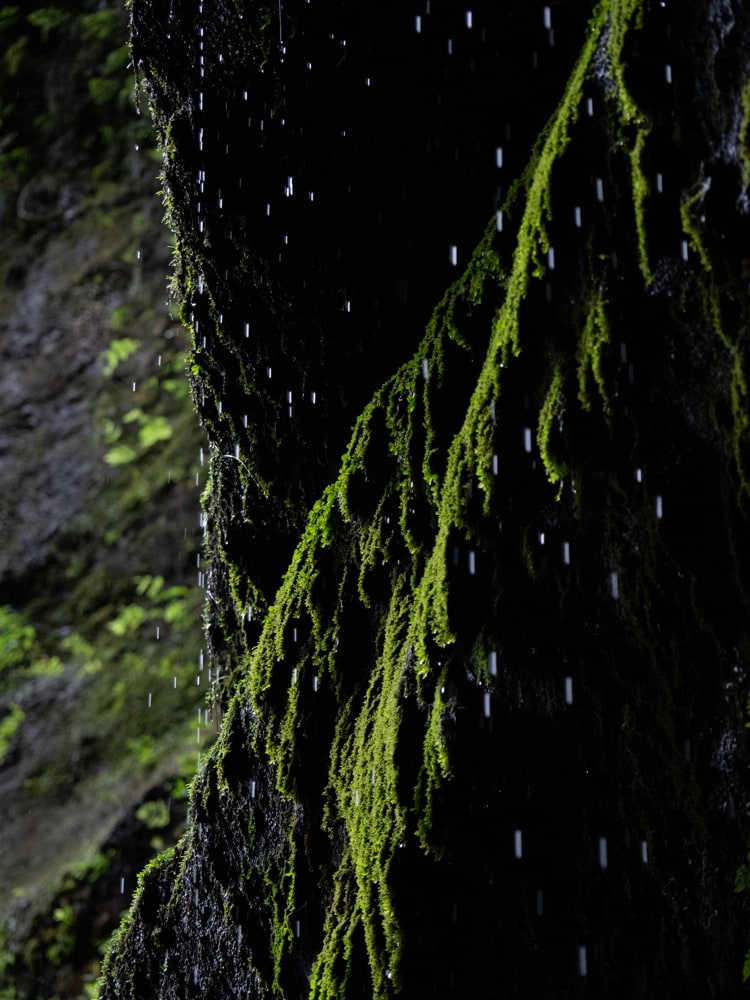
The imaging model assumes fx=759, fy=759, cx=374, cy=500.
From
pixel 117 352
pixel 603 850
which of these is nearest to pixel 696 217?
pixel 603 850

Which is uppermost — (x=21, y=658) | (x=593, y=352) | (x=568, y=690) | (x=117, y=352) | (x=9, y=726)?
(x=117, y=352)

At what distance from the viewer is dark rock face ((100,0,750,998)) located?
143cm

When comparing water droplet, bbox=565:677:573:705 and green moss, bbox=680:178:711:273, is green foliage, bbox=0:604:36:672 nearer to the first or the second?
water droplet, bbox=565:677:573:705

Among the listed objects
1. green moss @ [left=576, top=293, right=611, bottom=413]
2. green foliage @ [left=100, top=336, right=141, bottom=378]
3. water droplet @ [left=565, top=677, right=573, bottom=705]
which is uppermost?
green foliage @ [left=100, top=336, right=141, bottom=378]

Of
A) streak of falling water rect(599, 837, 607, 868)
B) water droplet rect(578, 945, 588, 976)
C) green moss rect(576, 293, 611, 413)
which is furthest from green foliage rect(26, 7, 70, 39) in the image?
water droplet rect(578, 945, 588, 976)

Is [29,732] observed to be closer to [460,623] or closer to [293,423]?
[293,423]

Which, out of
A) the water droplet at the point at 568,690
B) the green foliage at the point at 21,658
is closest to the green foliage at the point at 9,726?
the green foliage at the point at 21,658

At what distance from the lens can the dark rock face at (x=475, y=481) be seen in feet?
4.69

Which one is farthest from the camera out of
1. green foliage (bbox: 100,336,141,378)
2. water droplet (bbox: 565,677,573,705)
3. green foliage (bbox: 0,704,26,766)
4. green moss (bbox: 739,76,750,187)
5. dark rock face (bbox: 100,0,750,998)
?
green foliage (bbox: 100,336,141,378)

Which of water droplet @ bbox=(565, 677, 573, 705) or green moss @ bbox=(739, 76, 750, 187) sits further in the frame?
water droplet @ bbox=(565, 677, 573, 705)

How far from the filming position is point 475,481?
1.66m

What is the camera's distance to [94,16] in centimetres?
860

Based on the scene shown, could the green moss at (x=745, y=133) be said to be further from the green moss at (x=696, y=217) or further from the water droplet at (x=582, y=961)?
the water droplet at (x=582, y=961)

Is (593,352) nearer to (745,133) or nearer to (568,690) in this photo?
(745,133)
